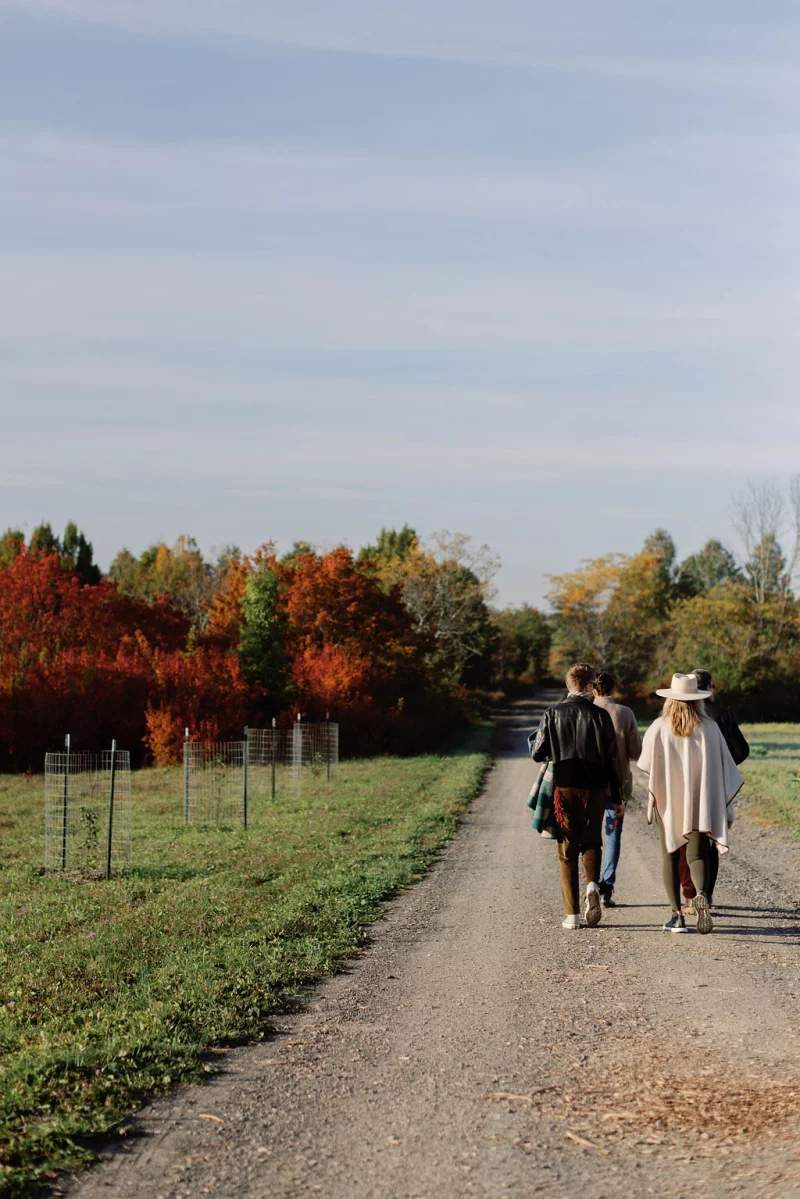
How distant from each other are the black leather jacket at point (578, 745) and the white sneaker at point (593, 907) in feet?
2.82

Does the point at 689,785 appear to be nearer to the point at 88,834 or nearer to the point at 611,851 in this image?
the point at 611,851

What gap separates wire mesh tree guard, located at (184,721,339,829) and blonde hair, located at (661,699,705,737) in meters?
10.5

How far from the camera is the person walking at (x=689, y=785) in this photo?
9.16m

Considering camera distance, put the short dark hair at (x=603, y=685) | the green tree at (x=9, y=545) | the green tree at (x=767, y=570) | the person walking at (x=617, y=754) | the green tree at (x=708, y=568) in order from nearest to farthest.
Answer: the person walking at (x=617, y=754)
the short dark hair at (x=603, y=685)
the green tree at (x=9, y=545)
the green tree at (x=767, y=570)
the green tree at (x=708, y=568)

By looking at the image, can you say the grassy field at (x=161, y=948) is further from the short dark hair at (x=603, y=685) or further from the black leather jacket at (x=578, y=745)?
the short dark hair at (x=603, y=685)

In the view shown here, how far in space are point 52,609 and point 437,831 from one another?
25.7 metres

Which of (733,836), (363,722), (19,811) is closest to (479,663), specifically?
(363,722)

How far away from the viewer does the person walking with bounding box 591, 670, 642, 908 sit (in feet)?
34.6

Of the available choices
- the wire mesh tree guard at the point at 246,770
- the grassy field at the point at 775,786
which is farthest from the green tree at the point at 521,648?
the wire mesh tree guard at the point at 246,770

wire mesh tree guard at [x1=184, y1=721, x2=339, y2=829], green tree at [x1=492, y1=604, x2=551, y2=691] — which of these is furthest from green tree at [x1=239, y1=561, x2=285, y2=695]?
green tree at [x1=492, y1=604, x2=551, y2=691]

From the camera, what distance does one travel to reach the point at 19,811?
78.6 ft

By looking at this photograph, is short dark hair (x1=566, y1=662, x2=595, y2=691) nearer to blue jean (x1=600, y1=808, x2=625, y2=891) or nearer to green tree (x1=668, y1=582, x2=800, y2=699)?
blue jean (x1=600, y1=808, x2=625, y2=891)

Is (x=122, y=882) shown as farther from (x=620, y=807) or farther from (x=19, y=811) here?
(x=19, y=811)

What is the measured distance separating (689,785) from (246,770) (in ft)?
37.0
